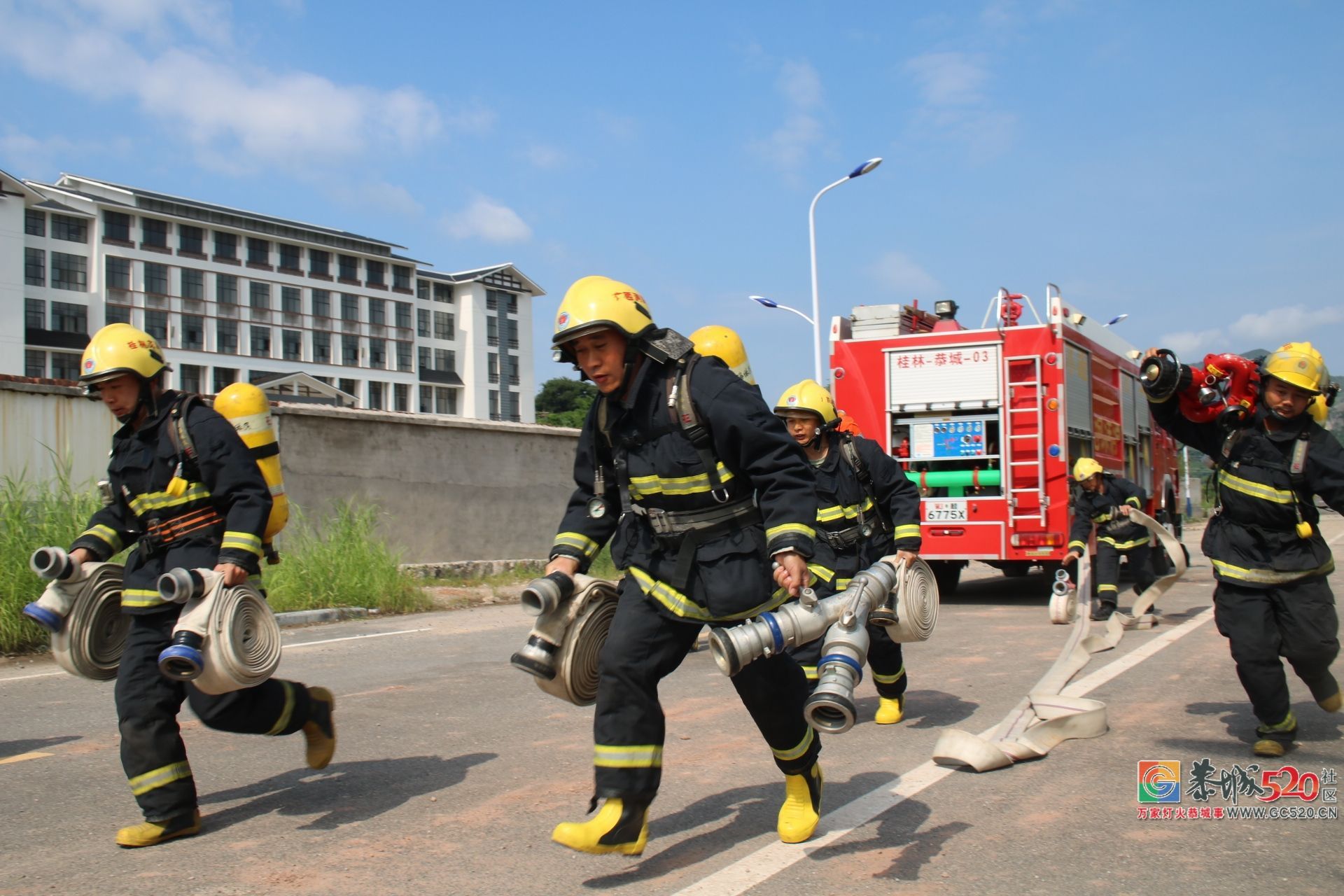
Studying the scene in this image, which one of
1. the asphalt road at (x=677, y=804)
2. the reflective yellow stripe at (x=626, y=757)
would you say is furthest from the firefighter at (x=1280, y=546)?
the reflective yellow stripe at (x=626, y=757)

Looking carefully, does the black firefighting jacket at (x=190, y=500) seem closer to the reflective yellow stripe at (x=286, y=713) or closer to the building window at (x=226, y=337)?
the reflective yellow stripe at (x=286, y=713)

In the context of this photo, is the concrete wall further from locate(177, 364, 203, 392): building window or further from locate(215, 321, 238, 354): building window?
locate(215, 321, 238, 354): building window

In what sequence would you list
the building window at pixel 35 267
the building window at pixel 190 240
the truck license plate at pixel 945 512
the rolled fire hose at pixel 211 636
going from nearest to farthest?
the rolled fire hose at pixel 211 636
the truck license plate at pixel 945 512
the building window at pixel 35 267
the building window at pixel 190 240

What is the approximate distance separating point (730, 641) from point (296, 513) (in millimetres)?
11629

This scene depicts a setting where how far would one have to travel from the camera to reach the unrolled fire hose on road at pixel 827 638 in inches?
137

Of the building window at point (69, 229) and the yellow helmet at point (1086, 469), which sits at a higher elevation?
the building window at point (69, 229)

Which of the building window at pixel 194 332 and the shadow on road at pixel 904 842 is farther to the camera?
the building window at pixel 194 332

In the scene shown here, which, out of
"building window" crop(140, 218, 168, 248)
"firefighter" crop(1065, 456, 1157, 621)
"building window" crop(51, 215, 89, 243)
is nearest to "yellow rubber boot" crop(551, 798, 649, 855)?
"firefighter" crop(1065, 456, 1157, 621)

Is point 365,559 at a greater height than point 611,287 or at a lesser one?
lesser

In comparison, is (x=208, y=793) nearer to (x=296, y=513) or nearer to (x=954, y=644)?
(x=954, y=644)

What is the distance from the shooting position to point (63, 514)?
10.9 metres

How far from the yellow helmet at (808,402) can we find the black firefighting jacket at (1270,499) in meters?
1.64

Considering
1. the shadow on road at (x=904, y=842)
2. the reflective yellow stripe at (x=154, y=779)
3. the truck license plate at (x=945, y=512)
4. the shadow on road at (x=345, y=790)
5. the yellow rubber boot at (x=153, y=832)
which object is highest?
the truck license plate at (x=945, y=512)

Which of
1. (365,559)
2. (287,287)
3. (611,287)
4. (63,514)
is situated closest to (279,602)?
(365,559)
